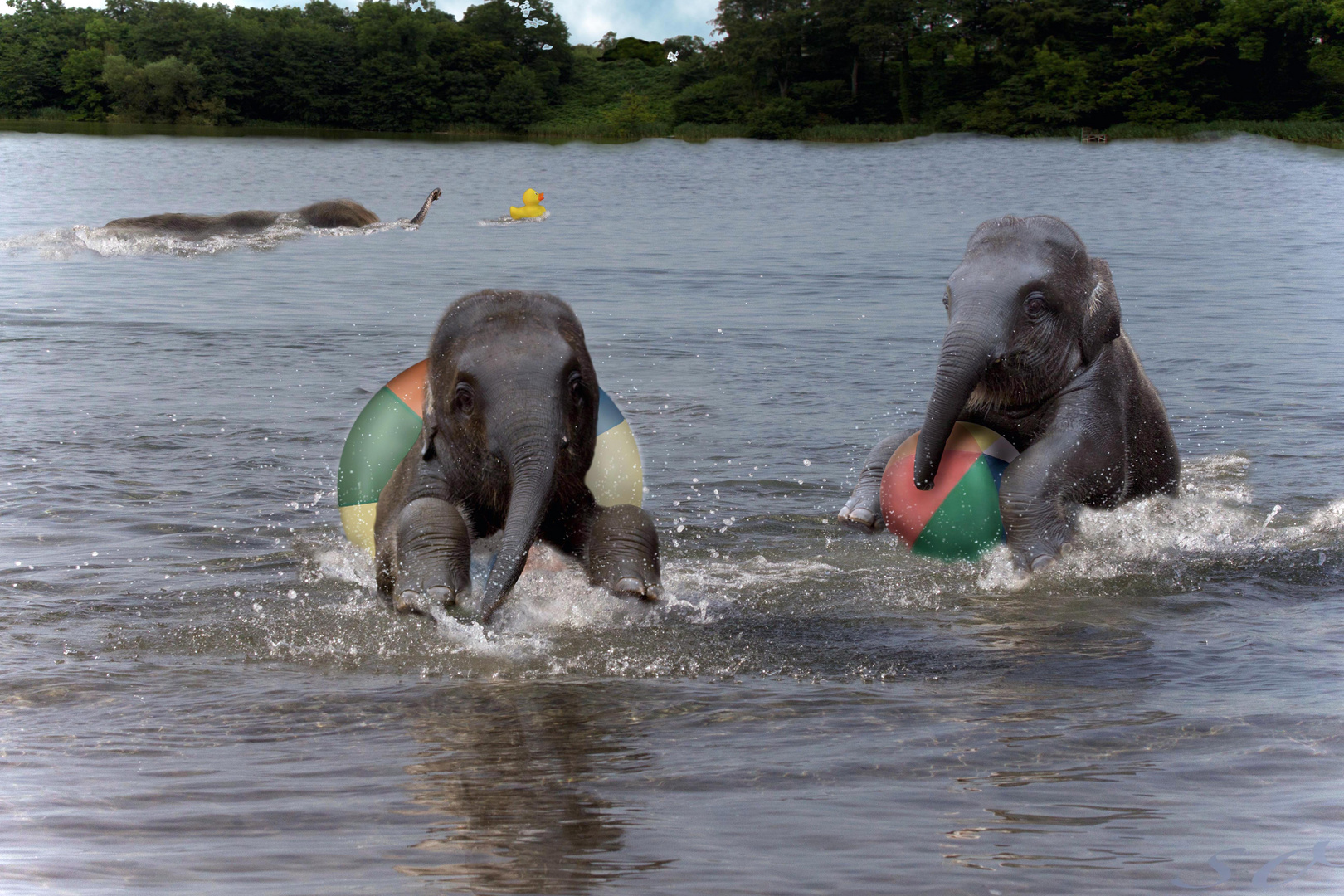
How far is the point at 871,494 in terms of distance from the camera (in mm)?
8562

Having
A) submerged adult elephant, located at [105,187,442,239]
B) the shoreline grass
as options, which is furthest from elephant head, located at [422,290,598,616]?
the shoreline grass

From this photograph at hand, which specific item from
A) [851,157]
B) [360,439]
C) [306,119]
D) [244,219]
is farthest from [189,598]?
[306,119]

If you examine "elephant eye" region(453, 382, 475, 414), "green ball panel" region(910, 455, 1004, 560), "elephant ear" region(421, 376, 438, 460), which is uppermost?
"elephant eye" region(453, 382, 475, 414)

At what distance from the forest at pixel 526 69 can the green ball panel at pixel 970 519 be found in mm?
85181

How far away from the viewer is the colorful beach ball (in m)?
7.96

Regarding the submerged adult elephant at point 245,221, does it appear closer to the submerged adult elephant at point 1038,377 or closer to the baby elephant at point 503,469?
the submerged adult elephant at point 1038,377

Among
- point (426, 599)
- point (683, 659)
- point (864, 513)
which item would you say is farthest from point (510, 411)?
point (864, 513)

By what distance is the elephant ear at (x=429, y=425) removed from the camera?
675 cm

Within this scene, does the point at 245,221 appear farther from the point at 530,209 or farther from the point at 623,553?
the point at 623,553

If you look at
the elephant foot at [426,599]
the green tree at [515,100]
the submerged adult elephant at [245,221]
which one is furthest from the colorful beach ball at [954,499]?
the green tree at [515,100]

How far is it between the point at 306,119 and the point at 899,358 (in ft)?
314

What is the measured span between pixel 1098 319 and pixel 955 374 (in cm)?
101

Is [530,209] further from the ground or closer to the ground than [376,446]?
further from the ground

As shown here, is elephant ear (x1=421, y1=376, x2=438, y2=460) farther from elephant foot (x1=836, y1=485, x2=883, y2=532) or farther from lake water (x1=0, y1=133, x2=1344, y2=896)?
elephant foot (x1=836, y1=485, x2=883, y2=532)
